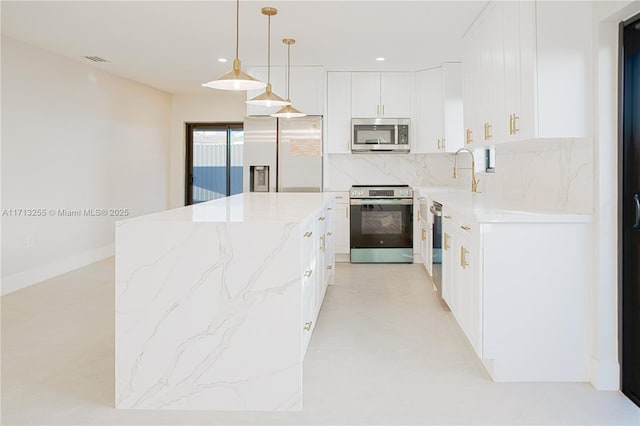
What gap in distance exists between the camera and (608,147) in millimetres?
2395

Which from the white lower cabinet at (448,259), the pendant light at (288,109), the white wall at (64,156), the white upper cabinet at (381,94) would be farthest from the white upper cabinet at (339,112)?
the white wall at (64,156)

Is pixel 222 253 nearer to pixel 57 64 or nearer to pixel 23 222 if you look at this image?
pixel 23 222

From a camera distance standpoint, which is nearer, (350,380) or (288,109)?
(350,380)

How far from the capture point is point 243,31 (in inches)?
170

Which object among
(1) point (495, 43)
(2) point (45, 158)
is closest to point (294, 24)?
(1) point (495, 43)

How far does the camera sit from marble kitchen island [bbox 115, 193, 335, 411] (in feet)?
7.16

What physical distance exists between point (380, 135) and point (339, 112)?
600mm

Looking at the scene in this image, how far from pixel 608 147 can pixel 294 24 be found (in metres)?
2.69

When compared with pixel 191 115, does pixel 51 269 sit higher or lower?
lower

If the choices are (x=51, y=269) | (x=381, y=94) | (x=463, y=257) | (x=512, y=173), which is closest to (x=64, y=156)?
(x=51, y=269)

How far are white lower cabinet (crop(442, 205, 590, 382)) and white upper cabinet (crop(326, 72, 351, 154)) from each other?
3.76 m

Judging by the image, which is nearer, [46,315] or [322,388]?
[322,388]

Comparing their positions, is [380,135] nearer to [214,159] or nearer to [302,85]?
[302,85]

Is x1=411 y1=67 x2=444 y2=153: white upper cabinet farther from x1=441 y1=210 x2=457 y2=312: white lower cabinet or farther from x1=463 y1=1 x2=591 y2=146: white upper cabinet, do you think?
x1=463 y1=1 x2=591 y2=146: white upper cabinet
